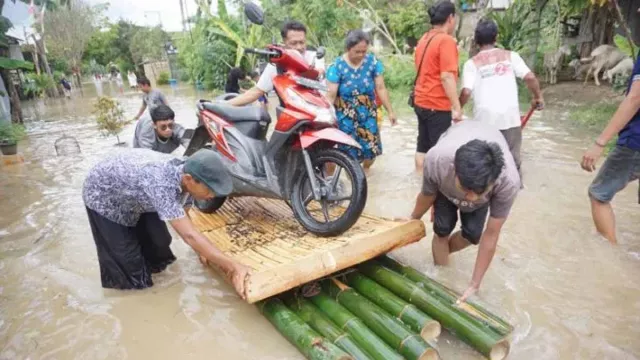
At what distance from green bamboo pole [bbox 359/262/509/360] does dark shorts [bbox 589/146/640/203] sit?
1.57 metres

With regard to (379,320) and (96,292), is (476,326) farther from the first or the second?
(96,292)

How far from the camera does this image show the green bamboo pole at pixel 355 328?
196 centimetres

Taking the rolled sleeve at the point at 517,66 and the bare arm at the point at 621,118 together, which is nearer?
the bare arm at the point at 621,118

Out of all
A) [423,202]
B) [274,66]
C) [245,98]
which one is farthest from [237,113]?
[423,202]

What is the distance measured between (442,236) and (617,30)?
11.6 m

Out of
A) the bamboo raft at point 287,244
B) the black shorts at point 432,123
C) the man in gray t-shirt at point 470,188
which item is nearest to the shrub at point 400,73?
the black shorts at point 432,123

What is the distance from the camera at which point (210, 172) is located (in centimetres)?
212

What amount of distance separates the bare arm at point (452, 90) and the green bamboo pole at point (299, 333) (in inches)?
92.6

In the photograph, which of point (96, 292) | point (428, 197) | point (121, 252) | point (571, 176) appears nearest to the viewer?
point (428, 197)

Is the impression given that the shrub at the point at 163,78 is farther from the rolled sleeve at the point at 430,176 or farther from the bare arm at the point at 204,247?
the rolled sleeve at the point at 430,176

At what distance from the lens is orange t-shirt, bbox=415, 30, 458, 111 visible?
372 centimetres

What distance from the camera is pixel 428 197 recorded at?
2525 millimetres

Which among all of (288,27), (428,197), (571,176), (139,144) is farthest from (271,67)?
(571,176)

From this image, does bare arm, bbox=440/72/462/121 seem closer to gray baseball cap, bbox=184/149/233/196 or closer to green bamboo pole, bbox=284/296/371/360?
green bamboo pole, bbox=284/296/371/360
